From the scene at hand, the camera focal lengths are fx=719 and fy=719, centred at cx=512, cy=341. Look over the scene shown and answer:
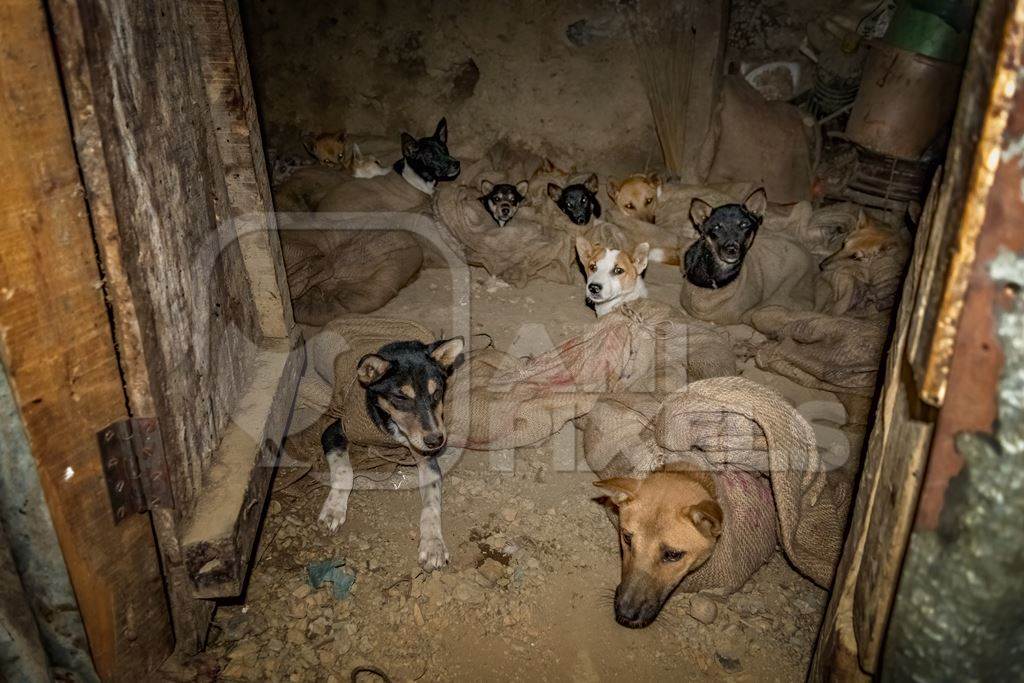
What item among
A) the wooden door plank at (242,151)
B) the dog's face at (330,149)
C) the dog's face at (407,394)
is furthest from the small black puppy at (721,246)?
the dog's face at (330,149)

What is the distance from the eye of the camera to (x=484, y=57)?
28.0ft

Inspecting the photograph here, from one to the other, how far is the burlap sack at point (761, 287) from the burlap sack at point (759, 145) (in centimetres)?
168

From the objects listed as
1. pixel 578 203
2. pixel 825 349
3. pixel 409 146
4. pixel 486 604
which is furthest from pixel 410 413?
pixel 409 146

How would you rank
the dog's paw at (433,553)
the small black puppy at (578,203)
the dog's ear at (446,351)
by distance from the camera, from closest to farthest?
the dog's paw at (433,553) → the dog's ear at (446,351) → the small black puppy at (578,203)

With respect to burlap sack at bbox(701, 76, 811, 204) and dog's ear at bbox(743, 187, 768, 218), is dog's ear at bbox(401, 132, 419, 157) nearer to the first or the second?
burlap sack at bbox(701, 76, 811, 204)

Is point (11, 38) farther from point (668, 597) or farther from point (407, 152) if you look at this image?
point (407, 152)

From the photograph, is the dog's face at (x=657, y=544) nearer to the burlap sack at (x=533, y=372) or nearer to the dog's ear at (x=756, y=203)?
the burlap sack at (x=533, y=372)

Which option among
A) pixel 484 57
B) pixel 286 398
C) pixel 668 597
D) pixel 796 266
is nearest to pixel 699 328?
pixel 796 266

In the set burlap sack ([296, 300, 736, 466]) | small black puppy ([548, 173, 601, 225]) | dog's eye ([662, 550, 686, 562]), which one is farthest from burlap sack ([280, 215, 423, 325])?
dog's eye ([662, 550, 686, 562])

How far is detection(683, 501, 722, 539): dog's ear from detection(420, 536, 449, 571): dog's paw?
1.37m

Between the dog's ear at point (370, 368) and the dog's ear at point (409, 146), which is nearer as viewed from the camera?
the dog's ear at point (370, 368)

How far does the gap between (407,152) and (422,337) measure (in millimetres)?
4092

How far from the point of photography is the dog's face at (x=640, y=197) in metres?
8.17

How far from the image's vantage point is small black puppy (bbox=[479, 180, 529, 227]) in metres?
7.71
